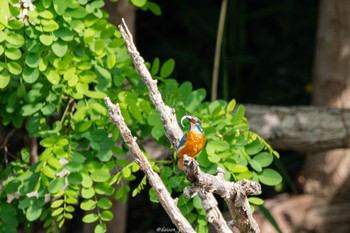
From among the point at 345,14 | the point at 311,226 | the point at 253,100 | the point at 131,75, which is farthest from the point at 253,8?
the point at 131,75

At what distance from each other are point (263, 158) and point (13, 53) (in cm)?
87

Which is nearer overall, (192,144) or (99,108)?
(192,144)

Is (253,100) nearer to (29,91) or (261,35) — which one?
(261,35)

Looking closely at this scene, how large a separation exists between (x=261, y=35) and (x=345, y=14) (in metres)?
1.09

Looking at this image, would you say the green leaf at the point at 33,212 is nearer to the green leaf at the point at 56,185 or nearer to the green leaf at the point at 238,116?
the green leaf at the point at 56,185

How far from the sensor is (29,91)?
116 inches

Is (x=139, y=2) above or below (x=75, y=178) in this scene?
above

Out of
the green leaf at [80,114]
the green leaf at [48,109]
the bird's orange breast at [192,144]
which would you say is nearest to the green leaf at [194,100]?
the green leaf at [80,114]

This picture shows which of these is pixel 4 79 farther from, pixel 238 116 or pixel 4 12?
pixel 238 116

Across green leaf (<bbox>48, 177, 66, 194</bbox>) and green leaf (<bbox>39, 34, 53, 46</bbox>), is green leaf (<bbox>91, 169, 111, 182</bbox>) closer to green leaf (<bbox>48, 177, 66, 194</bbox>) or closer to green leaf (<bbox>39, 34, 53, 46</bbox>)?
green leaf (<bbox>48, 177, 66, 194</bbox>)

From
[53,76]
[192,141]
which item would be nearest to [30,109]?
[53,76]

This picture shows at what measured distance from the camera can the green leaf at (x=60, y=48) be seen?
2.77 m

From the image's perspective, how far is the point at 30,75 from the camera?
9.13ft

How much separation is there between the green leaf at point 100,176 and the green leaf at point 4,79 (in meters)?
0.40
